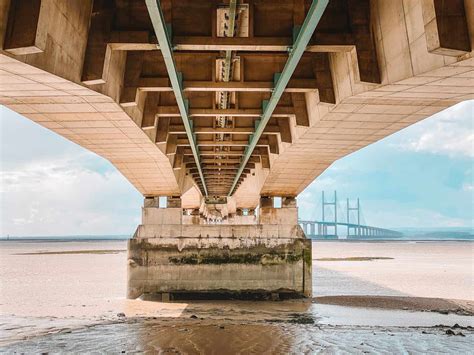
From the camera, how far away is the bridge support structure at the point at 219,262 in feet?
66.3

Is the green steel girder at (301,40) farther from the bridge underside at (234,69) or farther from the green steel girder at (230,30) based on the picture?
the green steel girder at (230,30)

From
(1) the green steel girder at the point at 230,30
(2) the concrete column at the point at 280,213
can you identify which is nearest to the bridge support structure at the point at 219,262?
(2) the concrete column at the point at 280,213

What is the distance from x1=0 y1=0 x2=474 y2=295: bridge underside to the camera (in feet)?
20.0

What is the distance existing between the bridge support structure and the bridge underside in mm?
5391

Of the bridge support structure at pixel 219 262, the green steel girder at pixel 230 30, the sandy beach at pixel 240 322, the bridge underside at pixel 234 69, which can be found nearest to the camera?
the bridge underside at pixel 234 69

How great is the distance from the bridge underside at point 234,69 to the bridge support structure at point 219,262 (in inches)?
212

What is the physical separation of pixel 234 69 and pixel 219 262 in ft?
39.7

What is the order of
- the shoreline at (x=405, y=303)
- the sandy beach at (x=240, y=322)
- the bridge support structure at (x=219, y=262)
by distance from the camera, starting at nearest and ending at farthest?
1. the sandy beach at (x=240, y=322)
2. the shoreline at (x=405, y=303)
3. the bridge support structure at (x=219, y=262)

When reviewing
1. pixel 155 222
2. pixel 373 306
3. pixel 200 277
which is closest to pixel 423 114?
pixel 373 306

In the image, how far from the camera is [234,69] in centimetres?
990

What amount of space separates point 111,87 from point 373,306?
48.6ft

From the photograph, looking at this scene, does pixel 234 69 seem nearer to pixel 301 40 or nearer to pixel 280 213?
pixel 301 40

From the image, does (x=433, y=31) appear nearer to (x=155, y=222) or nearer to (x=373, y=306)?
(x=373, y=306)

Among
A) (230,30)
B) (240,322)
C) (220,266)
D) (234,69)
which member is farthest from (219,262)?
(230,30)
